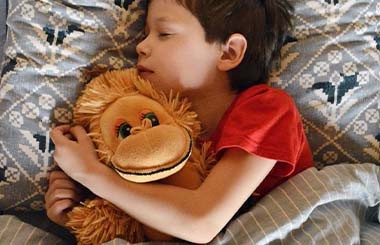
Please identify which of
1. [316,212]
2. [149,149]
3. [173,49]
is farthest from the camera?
[173,49]

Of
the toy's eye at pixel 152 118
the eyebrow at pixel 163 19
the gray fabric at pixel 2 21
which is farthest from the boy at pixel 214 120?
the gray fabric at pixel 2 21

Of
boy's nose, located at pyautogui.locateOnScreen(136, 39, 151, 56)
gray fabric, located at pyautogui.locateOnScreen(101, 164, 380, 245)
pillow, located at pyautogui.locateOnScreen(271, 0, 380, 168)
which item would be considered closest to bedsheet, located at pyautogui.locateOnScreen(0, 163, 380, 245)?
gray fabric, located at pyautogui.locateOnScreen(101, 164, 380, 245)

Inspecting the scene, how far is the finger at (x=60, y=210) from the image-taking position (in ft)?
3.37

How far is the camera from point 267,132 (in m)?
0.98

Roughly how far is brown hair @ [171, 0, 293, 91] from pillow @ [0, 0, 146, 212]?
153mm

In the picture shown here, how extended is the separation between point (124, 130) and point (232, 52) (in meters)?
0.29

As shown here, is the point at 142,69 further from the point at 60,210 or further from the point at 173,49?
the point at 60,210

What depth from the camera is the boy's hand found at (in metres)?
1.03

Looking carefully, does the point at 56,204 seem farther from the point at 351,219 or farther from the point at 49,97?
the point at 351,219

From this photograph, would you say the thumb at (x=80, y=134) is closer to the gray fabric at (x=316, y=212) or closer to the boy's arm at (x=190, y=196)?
the boy's arm at (x=190, y=196)

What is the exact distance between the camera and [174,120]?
3.33 ft

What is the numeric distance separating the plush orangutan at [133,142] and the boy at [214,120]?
0.10 feet

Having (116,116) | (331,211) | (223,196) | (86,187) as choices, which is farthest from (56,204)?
(331,211)

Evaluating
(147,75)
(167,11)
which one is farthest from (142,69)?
(167,11)
